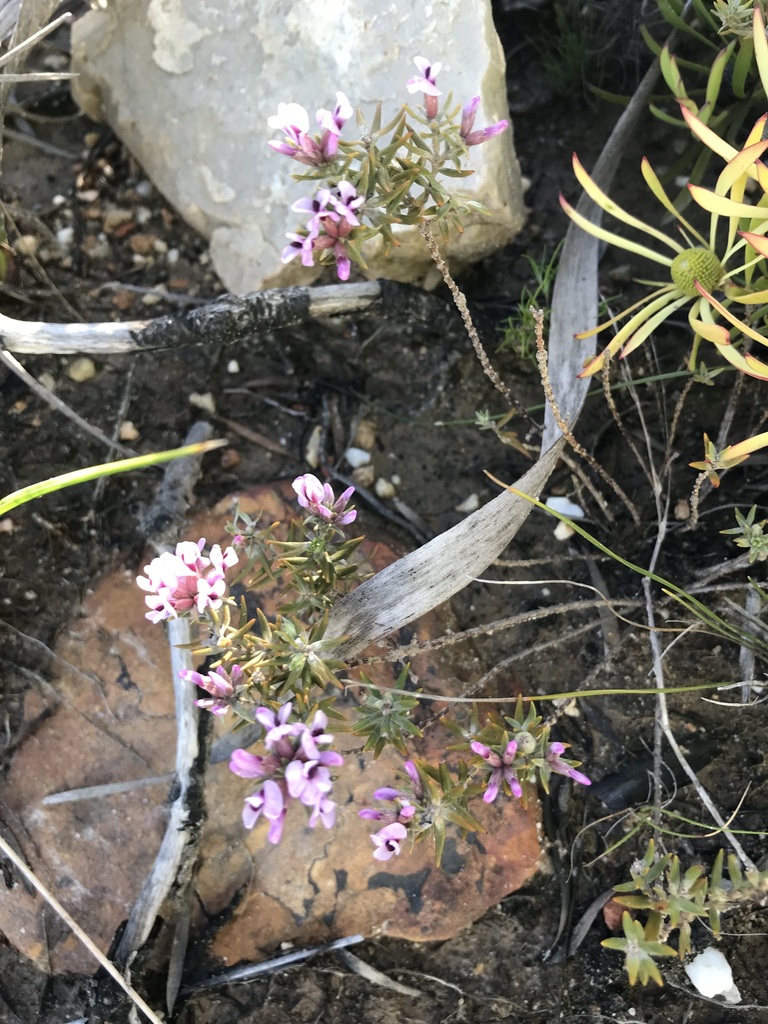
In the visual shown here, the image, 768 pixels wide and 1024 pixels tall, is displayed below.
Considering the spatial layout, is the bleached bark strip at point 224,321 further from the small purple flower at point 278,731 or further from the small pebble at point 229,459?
the small purple flower at point 278,731

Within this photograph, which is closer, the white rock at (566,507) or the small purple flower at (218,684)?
the small purple flower at (218,684)

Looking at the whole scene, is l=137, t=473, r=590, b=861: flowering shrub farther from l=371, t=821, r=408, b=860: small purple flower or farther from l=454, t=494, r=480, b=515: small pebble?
l=454, t=494, r=480, b=515: small pebble

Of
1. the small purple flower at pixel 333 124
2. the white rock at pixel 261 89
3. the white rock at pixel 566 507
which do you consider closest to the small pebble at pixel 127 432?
the white rock at pixel 261 89

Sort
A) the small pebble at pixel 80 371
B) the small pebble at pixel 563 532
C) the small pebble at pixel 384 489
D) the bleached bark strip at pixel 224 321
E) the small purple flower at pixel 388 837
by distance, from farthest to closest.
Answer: the small pebble at pixel 80 371, the small pebble at pixel 384 489, the small pebble at pixel 563 532, the bleached bark strip at pixel 224 321, the small purple flower at pixel 388 837

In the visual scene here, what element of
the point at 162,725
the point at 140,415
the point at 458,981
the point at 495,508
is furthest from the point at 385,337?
the point at 458,981

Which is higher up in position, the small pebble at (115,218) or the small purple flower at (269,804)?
the small pebble at (115,218)

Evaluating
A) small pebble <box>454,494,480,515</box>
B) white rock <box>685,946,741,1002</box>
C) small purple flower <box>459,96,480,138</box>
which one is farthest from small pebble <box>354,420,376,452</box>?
white rock <box>685,946,741,1002</box>

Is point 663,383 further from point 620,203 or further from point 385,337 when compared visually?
point 385,337

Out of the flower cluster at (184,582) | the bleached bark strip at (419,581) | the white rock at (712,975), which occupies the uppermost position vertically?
the flower cluster at (184,582)
